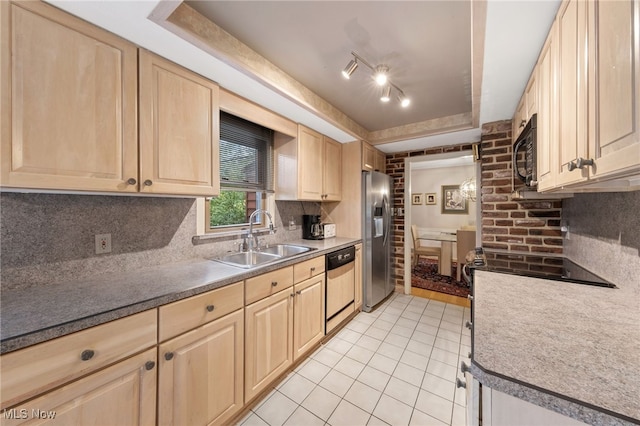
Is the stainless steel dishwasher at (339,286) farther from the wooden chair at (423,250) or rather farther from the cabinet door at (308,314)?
the wooden chair at (423,250)

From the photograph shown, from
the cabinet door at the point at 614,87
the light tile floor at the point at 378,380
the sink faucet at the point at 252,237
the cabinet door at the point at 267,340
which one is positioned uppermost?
the cabinet door at the point at 614,87

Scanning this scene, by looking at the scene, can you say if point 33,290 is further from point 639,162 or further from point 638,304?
point 638,304

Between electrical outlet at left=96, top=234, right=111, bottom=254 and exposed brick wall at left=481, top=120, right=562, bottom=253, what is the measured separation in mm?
2949

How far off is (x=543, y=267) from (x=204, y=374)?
2.21m

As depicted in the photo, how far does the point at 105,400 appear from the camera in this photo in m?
0.92

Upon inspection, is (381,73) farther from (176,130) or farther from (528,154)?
(176,130)

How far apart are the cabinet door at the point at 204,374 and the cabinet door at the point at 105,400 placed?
55 mm

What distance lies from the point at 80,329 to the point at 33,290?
516 millimetres

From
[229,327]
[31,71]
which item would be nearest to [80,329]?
[229,327]

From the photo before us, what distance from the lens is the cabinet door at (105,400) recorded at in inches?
30.7

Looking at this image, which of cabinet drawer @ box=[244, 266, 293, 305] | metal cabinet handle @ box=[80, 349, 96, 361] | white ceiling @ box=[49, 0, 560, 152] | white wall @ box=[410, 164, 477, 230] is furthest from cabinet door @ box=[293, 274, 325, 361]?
white wall @ box=[410, 164, 477, 230]

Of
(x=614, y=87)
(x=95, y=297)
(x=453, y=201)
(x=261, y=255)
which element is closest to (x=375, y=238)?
(x=261, y=255)

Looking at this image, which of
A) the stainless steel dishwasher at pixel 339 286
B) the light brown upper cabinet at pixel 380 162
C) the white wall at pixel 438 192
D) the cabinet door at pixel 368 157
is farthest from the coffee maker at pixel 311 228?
the white wall at pixel 438 192

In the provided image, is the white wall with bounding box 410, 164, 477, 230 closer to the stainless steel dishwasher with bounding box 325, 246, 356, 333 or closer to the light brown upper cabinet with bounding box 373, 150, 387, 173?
the light brown upper cabinet with bounding box 373, 150, 387, 173
